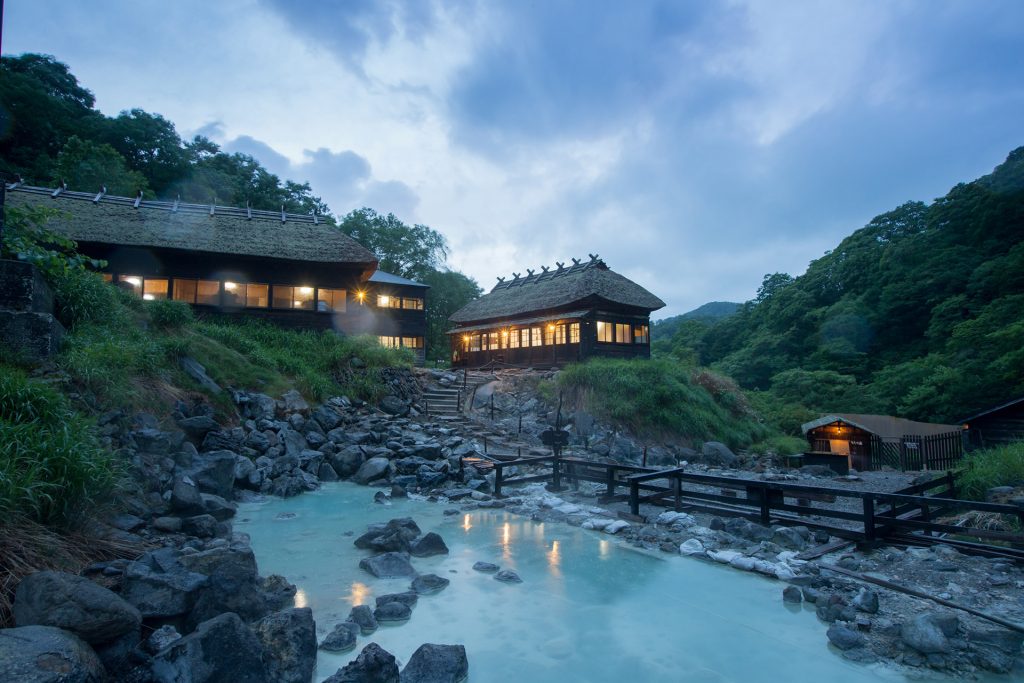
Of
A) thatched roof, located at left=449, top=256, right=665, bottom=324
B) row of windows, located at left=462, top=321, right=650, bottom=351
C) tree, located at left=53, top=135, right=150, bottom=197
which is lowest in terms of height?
row of windows, located at left=462, top=321, right=650, bottom=351

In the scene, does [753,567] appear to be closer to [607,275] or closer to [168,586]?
[168,586]

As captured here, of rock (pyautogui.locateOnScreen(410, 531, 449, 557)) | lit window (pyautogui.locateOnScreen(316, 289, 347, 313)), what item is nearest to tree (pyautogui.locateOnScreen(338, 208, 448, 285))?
lit window (pyautogui.locateOnScreen(316, 289, 347, 313))

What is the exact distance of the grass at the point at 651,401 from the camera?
1892 centimetres

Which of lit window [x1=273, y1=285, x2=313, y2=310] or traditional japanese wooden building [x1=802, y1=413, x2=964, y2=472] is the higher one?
lit window [x1=273, y1=285, x2=313, y2=310]

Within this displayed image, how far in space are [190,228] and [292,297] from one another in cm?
482

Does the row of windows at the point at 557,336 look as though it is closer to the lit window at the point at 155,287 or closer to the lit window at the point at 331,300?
the lit window at the point at 331,300

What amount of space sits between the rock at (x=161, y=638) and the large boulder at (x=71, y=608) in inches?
10.6

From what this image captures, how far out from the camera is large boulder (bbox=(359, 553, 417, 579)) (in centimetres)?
614

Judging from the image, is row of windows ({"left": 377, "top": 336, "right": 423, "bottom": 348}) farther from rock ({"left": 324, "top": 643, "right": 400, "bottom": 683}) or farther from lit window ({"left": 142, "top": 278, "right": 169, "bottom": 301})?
rock ({"left": 324, "top": 643, "right": 400, "bottom": 683})

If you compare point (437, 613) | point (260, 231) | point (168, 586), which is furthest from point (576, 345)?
point (168, 586)

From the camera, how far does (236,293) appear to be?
822 inches

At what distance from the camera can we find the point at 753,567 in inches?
250

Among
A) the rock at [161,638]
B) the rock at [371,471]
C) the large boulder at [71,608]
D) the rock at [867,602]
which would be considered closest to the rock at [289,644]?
the rock at [161,638]

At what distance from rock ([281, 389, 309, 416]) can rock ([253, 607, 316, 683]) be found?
10895 mm
